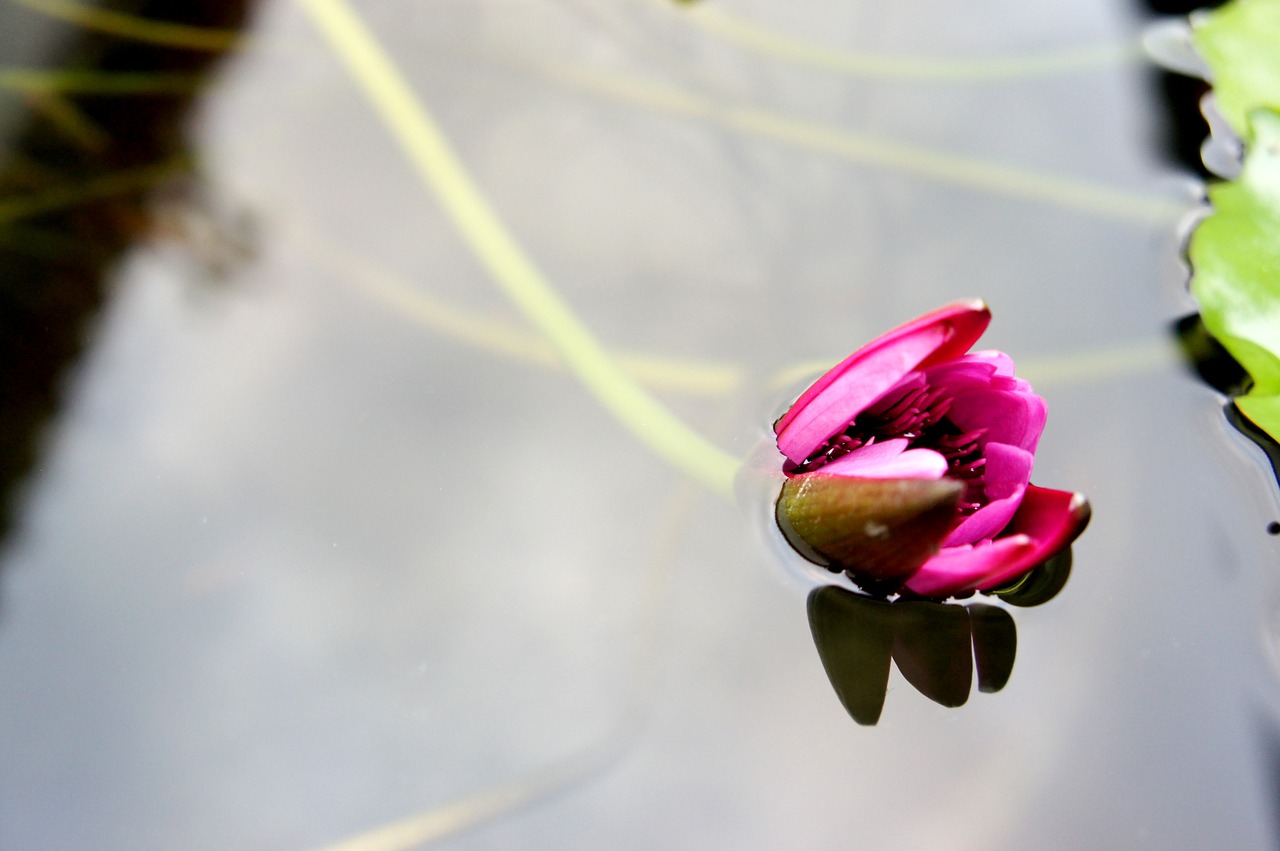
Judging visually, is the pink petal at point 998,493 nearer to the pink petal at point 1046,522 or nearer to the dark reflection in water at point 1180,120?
the pink petal at point 1046,522

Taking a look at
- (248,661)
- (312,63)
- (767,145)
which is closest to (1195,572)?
(767,145)

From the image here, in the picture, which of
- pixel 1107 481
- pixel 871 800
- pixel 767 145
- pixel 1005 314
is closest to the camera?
pixel 871 800

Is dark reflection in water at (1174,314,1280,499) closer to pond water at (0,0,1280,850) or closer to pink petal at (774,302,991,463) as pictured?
pond water at (0,0,1280,850)

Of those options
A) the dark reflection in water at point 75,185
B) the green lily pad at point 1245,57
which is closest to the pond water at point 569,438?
the dark reflection in water at point 75,185

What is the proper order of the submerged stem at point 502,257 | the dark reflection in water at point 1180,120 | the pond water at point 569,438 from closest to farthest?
1. the pond water at point 569,438
2. the submerged stem at point 502,257
3. the dark reflection in water at point 1180,120

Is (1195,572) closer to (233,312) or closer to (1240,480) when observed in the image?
(1240,480)

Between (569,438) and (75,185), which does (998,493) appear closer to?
(569,438)

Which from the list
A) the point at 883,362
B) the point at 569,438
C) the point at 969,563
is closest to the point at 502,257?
the point at 569,438
